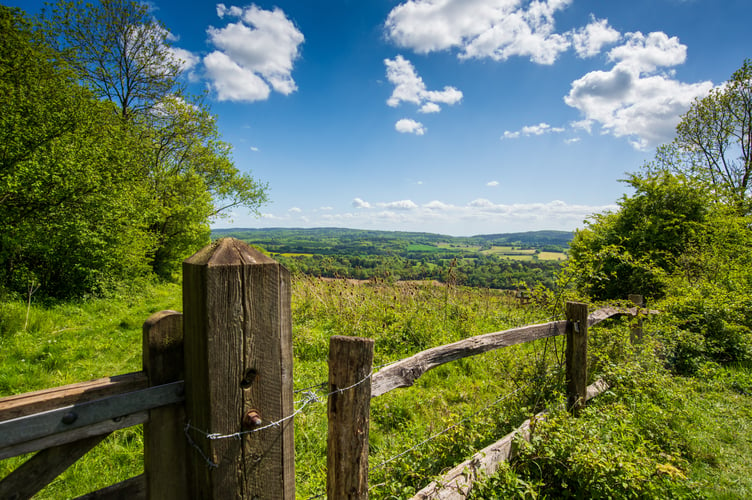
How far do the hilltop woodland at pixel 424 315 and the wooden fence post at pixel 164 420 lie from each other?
717 mm

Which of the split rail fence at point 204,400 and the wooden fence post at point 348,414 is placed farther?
the wooden fence post at point 348,414

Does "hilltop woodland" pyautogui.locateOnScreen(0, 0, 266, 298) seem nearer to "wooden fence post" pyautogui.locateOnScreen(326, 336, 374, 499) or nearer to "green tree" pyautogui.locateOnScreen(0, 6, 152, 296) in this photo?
"green tree" pyautogui.locateOnScreen(0, 6, 152, 296)

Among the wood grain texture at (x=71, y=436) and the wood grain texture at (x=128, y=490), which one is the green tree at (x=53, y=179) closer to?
the wood grain texture at (x=128, y=490)

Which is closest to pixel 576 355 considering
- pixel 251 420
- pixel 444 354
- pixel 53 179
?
pixel 444 354

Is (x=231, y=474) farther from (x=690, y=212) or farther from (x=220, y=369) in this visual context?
(x=690, y=212)

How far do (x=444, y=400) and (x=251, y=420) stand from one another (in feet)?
13.1

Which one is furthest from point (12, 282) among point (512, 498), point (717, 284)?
point (717, 284)

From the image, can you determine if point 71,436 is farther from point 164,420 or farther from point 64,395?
point 164,420

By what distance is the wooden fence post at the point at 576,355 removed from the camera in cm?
371

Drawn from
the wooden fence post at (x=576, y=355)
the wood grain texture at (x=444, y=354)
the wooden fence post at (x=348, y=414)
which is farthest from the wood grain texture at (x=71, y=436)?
the wooden fence post at (x=576, y=355)

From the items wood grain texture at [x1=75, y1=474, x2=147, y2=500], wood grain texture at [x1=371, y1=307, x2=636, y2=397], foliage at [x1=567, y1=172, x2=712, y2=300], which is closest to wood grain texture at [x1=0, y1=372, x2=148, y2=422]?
wood grain texture at [x1=75, y1=474, x2=147, y2=500]

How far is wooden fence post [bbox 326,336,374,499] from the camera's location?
5.46ft

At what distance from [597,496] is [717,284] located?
25.1ft

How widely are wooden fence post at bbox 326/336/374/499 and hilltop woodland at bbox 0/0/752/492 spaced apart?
0.17 metres
